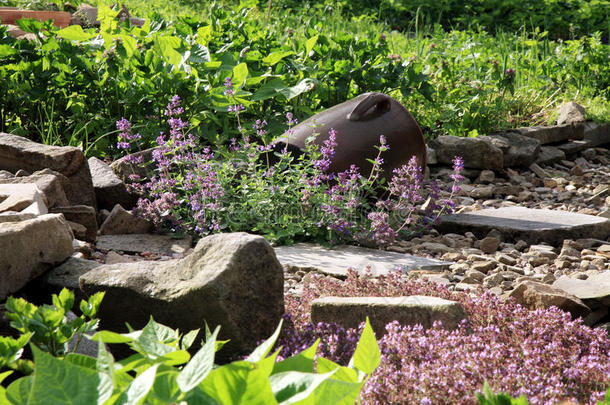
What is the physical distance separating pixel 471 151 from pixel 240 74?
2089 mm

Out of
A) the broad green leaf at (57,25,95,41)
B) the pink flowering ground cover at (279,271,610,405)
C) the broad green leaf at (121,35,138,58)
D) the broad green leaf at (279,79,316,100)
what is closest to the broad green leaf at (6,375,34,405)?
the pink flowering ground cover at (279,271,610,405)

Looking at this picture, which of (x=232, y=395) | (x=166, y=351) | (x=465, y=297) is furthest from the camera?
(x=465, y=297)

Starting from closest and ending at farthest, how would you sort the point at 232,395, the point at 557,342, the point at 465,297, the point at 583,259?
the point at 232,395 < the point at 557,342 < the point at 465,297 < the point at 583,259

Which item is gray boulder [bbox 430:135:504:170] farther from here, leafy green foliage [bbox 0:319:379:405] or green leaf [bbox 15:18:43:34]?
leafy green foliage [bbox 0:319:379:405]

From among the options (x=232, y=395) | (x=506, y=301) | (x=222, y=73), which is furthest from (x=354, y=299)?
(x=222, y=73)

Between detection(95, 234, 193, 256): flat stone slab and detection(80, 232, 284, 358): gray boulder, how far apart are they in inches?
48.6

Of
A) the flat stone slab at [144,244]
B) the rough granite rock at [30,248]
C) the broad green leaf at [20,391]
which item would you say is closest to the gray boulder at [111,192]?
the flat stone slab at [144,244]

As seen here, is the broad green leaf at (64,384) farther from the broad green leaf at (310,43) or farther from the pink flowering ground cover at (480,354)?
the broad green leaf at (310,43)

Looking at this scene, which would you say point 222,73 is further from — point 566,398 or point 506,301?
point 566,398

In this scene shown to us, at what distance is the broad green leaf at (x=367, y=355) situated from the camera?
4.10ft

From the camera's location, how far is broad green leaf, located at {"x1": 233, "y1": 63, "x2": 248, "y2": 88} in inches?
175

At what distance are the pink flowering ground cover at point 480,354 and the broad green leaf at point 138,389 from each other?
924 millimetres

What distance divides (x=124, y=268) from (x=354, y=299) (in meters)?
0.78

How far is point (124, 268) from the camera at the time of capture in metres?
2.47
